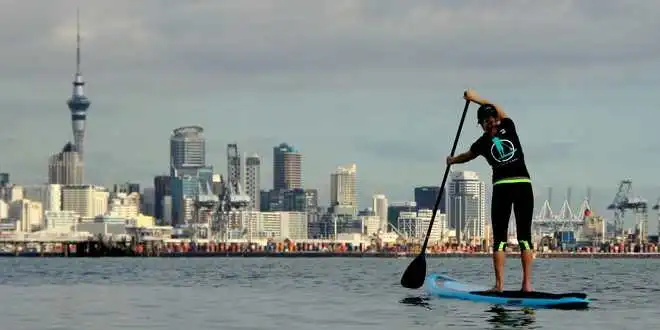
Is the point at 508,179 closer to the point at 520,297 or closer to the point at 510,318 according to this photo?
the point at 520,297

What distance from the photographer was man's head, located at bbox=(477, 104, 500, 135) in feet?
103

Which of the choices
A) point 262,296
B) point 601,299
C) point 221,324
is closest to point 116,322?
point 221,324

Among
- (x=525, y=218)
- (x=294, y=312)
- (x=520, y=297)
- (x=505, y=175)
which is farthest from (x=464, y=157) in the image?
(x=294, y=312)

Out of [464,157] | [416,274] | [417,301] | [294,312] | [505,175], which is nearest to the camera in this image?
[294,312]

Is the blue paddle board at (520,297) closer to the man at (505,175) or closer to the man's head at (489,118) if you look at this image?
the man at (505,175)

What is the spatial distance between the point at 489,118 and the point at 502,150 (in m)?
0.71

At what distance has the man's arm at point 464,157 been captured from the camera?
3231 cm

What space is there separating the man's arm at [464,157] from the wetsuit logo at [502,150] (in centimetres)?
70

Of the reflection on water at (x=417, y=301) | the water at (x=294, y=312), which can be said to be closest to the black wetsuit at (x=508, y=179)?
the water at (x=294, y=312)

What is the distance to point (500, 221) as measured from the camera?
31953 mm

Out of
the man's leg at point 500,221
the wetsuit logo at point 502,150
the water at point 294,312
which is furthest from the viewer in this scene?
the man's leg at point 500,221

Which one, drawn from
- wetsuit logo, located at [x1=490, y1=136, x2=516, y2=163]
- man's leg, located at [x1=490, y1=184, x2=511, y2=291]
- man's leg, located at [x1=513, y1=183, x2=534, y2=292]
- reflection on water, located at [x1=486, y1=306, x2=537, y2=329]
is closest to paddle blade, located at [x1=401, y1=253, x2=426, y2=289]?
man's leg, located at [x1=490, y1=184, x2=511, y2=291]

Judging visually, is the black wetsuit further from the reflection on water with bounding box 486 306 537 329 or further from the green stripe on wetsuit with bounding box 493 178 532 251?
the reflection on water with bounding box 486 306 537 329

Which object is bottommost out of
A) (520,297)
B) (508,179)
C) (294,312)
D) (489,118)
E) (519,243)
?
(294,312)
